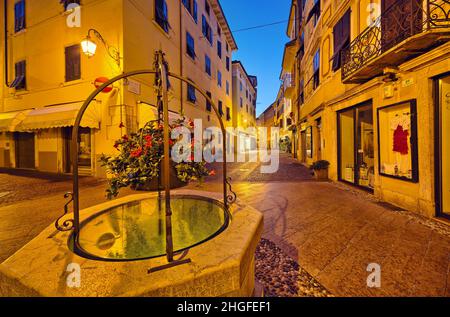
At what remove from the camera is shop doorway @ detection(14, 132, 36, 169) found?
10500 mm

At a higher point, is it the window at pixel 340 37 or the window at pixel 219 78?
the window at pixel 219 78

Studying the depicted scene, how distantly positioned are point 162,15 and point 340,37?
8.87m

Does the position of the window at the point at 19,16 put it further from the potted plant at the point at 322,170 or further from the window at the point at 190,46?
the potted plant at the point at 322,170

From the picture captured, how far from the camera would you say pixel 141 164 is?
184 centimetres

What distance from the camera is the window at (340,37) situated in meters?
6.98

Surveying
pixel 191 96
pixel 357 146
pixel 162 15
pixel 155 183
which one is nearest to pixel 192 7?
pixel 162 15

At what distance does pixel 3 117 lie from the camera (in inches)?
399

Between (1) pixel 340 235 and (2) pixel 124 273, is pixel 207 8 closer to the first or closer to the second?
(1) pixel 340 235

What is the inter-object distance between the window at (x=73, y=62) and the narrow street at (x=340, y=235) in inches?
225

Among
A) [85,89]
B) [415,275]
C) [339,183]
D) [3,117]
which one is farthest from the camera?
[3,117]


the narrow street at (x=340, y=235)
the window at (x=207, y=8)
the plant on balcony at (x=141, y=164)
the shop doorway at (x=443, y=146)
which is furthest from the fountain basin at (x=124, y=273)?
the window at (x=207, y=8)
